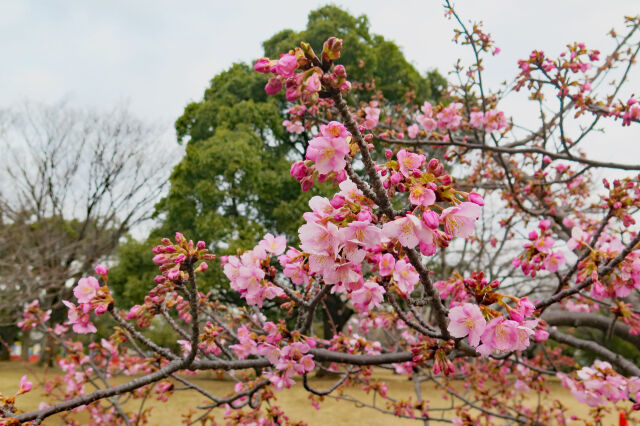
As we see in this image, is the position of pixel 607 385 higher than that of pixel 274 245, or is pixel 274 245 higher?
pixel 274 245

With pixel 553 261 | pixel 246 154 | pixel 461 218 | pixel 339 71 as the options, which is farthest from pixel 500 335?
pixel 246 154

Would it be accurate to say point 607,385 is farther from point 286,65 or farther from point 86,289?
point 86,289

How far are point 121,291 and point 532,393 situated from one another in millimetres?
9461

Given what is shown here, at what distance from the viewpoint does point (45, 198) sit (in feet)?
35.3

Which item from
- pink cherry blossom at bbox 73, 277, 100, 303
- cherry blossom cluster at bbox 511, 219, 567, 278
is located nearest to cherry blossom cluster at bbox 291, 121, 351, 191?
pink cherry blossom at bbox 73, 277, 100, 303

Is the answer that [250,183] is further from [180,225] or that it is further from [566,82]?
[566,82]

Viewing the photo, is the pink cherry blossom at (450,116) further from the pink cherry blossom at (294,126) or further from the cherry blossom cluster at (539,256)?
the cherry blossom cluster at (539,256)

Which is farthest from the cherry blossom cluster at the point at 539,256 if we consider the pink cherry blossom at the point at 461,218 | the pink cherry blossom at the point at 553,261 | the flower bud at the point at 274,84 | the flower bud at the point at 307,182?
the flower bud at the point at 274,84

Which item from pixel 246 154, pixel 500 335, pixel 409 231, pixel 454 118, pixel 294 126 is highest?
pixel 246 154

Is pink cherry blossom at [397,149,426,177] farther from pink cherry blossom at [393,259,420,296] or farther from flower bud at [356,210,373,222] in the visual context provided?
pink cherry blossom at [393,259,420,296]

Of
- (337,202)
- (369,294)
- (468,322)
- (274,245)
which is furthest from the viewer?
(274,245)

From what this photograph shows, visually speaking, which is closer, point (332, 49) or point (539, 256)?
point (332, 49)

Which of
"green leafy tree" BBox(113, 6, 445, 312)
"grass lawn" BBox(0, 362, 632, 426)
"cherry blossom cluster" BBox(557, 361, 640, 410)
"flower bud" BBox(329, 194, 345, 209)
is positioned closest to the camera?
"flower bud" BBox(329, 194, 345, 209)

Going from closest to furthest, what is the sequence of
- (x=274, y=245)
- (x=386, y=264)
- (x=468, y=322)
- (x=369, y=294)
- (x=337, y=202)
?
(x=337, y=202), (x=468, y=322), (x=386, y=264), (x=369, y=294), (x=274, y=245)
